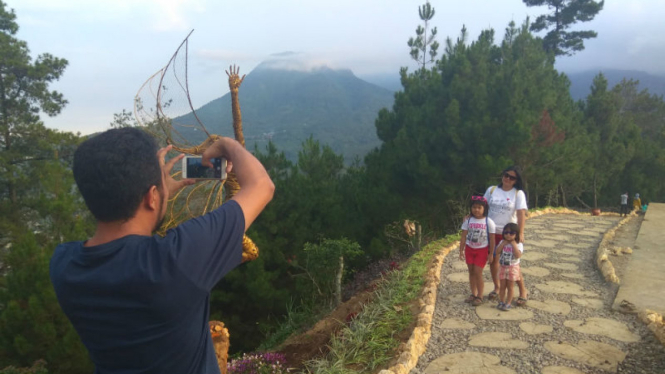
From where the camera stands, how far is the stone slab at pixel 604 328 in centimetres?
350

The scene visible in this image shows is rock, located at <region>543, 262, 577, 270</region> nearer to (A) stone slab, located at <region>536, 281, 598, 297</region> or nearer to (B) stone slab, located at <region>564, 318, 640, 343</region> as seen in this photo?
(A) stone slab, located at <region>536, 281, 598, 297</region>

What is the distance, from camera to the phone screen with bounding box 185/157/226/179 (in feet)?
4.93

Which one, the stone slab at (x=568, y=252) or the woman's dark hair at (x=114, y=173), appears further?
the stone slab at (x=568, y=252)

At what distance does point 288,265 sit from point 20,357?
482 cm

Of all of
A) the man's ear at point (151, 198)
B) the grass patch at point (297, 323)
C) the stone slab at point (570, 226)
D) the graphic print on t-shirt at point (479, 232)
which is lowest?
the grass patch at point (297, 323)

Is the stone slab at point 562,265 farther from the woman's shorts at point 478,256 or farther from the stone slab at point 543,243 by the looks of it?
the woman's shorts at point 478,256

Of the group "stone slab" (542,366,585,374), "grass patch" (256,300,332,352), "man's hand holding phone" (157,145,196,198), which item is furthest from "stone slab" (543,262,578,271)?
"man's hand holding phone" (157,145,196,198)

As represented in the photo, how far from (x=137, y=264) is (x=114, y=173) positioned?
22 cm

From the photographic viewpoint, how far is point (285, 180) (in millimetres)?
10688

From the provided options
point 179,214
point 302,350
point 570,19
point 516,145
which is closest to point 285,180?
point 516,145

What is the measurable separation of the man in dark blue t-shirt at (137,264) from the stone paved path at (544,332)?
8.03ft

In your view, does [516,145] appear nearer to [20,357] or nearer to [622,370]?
[622,370]

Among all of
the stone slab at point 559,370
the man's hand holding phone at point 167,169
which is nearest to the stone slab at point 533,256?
the stone slab at point 559,370

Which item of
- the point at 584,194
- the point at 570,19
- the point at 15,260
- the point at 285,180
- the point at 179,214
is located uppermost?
the point at 570,19
